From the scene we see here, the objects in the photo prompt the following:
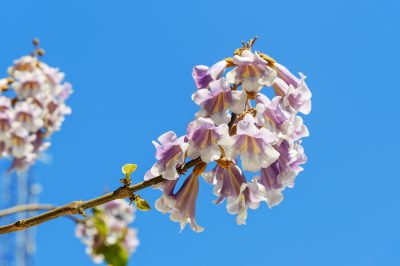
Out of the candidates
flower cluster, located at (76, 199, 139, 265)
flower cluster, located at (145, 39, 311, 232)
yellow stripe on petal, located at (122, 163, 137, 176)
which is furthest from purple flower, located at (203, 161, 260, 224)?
flower cluster, located at (76, 199, 139, 265)

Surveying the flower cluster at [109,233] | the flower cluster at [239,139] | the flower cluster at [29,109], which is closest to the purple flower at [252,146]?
the flower cluster at [239,139]

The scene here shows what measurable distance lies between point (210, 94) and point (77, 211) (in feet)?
1.57

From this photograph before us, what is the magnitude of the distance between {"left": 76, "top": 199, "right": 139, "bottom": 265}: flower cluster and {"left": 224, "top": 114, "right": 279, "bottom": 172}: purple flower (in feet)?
4.01

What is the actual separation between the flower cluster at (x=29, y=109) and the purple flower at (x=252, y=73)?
3.20 metres

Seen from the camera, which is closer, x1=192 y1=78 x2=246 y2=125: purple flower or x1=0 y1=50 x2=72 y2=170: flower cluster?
x1=192 y1=78 x2=246 y2=125: purple flower

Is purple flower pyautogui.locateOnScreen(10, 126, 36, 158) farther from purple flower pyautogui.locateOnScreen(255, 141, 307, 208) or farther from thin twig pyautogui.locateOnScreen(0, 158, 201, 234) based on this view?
purple flower pyautogui.locateOnScreen(255, 141, 307, 208)

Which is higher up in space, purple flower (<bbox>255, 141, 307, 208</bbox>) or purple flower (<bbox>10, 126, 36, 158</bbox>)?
purple flower (<bbox>10, 126, 36, 158</bbox>)

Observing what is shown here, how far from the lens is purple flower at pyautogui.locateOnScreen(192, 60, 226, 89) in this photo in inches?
66.8

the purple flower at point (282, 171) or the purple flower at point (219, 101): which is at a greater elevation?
the purple flower at point (219, 101)

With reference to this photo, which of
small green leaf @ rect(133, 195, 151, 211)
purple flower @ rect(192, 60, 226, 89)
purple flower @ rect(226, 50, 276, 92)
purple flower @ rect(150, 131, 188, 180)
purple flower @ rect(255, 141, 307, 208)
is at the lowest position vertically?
purple flower @ rect(255, 141, 307, 208)

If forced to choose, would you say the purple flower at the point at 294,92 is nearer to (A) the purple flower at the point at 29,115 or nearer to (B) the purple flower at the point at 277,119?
(B) the purple flower at the point at 277,119

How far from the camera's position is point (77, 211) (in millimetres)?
1590

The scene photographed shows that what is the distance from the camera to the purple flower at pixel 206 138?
1.53 meters

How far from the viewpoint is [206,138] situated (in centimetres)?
152
